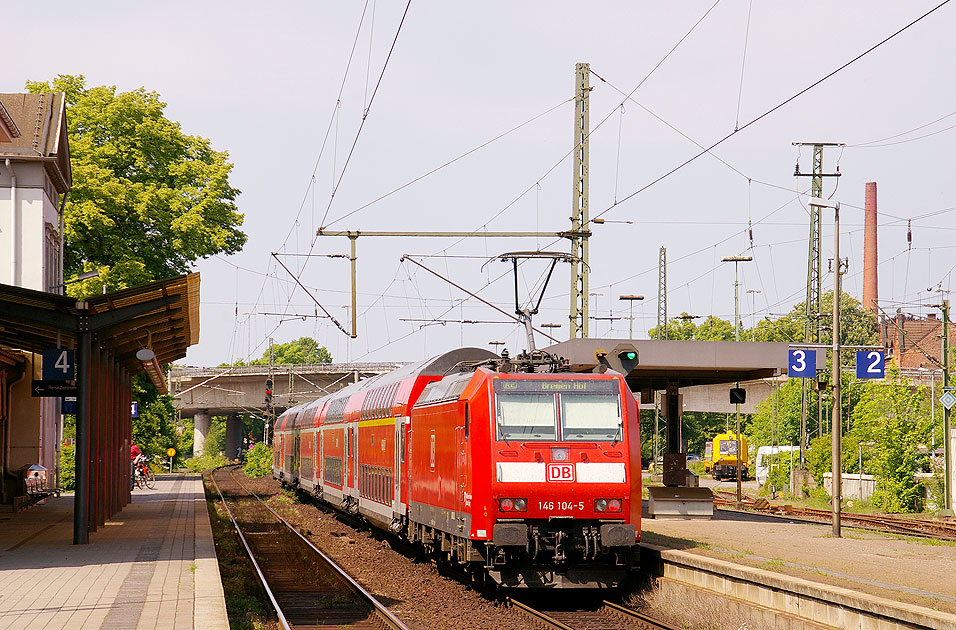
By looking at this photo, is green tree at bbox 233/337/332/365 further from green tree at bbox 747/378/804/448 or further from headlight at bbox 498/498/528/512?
headlight at bbox 498/498/528/512

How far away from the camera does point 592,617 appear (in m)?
13.5

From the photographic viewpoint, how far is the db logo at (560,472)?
563 inches

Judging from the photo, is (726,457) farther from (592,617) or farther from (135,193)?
(592,617)

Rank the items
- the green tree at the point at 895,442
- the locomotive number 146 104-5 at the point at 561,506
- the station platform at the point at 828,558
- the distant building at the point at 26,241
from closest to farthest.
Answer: the station platform at the point at 828,558, the locomotive number 146 104-5 at the point at 561,506, the distant building at the point at 26,241, the green tree at the point at 895,442

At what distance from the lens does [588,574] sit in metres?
14.5

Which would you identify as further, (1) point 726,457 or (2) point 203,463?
(2) point 203,463

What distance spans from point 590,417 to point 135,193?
84.2ft

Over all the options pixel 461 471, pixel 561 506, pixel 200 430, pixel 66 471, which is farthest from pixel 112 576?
pixel 200 430

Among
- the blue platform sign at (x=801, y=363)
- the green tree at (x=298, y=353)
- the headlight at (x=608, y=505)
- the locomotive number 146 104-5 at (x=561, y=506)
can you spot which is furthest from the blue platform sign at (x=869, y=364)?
the green tree at (x=298, y=353)

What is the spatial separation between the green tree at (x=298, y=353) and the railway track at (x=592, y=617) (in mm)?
116932

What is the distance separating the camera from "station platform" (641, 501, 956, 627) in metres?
11.0

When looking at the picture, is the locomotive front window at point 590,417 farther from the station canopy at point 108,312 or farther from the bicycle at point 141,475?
the bicycle at point 141,475

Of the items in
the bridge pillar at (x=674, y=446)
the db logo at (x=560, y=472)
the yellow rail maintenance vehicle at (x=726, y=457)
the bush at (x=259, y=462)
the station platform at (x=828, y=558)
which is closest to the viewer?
the station platform at (x=828, y=558)

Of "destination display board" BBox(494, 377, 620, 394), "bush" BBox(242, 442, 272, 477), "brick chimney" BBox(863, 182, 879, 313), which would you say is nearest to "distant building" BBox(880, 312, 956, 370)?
"brick chimney" BBox(863, 182, 879, 313)
